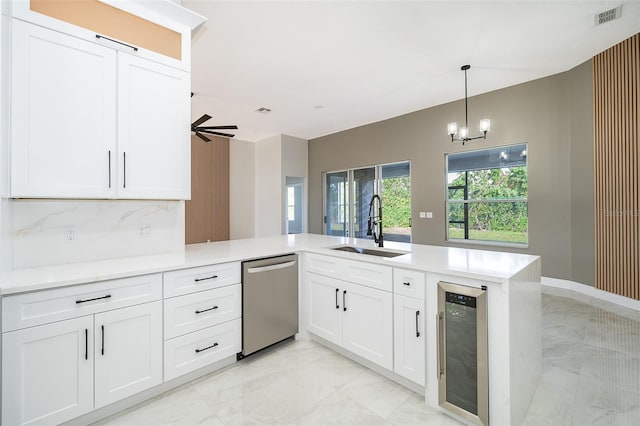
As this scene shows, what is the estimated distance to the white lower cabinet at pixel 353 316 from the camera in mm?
1963

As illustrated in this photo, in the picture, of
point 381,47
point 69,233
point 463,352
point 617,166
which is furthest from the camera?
point 617,166

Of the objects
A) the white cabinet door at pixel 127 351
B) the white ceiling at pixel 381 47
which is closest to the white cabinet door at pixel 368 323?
the white cabinet door at pixel 127 351

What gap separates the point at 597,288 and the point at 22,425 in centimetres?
569

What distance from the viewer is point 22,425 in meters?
1.36

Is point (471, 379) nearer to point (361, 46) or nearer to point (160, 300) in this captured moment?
point (160, 300)

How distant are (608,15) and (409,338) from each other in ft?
12.3

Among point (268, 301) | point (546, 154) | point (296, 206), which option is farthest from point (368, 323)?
point (296, 206)

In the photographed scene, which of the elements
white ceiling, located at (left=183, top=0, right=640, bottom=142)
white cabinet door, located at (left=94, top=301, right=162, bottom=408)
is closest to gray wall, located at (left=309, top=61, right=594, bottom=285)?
white ceiling, located at (left=183, top=0, right=640, bottom=142)

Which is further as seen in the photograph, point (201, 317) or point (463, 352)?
point (201, 317)

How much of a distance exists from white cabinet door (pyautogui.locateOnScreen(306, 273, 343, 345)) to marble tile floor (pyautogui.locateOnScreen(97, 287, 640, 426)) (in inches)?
7.1

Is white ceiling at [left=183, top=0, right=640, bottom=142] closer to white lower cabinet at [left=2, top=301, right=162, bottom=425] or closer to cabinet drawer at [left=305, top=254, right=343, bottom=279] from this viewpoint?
cabinet drawer at [left=305, top=254, right=343, bottom=279]

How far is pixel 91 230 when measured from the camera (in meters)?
2.02

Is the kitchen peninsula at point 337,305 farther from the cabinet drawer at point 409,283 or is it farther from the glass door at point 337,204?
the glass door at point 337,204

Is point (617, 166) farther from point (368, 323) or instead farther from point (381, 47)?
point (368, 323)
